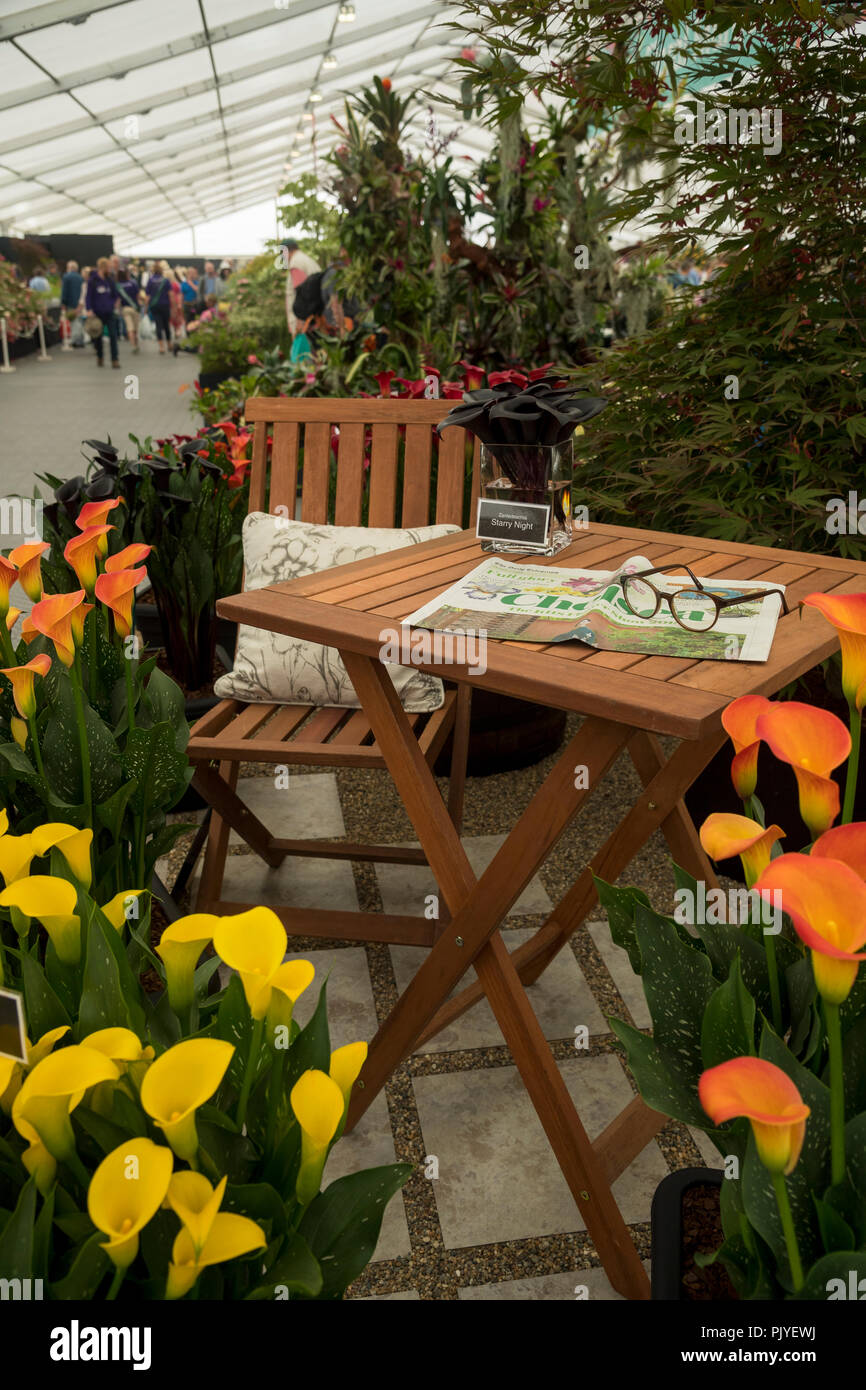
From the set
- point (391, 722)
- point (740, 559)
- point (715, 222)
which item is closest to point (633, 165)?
point (715, 222)

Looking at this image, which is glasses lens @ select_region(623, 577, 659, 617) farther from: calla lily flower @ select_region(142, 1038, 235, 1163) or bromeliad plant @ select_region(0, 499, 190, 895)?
calla lily flower @ select_region(142, 1038, 235, 1163)

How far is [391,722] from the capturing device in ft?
5.14

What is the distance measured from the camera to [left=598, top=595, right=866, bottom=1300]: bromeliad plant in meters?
0.63

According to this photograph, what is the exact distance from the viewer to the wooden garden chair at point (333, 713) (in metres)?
2.03

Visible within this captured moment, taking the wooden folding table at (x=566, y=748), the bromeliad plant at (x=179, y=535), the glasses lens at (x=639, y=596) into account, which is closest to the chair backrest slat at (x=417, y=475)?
the bromeliad plant at (x=179, y=535)

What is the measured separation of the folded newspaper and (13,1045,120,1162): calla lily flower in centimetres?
85

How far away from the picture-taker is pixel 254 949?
714mm

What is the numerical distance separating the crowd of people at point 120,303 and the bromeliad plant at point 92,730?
1290 centimetres

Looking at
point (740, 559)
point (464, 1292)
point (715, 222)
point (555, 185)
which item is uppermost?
point (555, 185)

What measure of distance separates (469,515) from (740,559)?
835 mm

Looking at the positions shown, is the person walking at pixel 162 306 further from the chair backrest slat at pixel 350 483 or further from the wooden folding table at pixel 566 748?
the wooden folding table at pixel 566 748

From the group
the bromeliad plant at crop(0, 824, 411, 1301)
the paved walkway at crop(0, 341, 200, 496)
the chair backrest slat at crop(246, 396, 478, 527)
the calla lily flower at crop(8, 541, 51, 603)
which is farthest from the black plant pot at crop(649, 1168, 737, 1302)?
the paved walkway at crop(0, 341, 200, 496)
